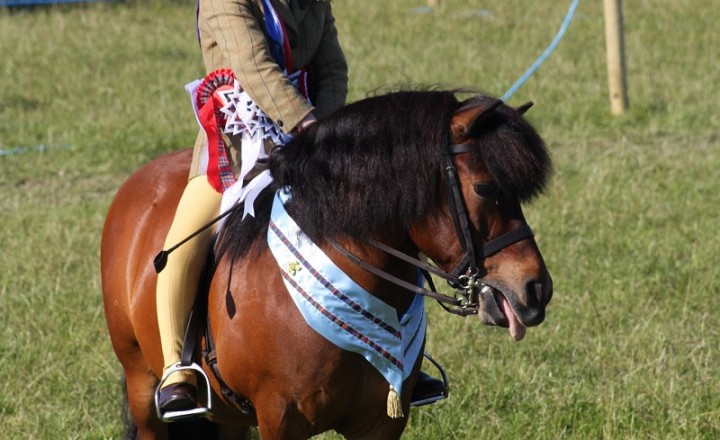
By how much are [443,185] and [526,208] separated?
15.5ft

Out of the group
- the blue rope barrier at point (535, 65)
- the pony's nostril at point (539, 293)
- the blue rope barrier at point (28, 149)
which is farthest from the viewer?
→ the blue rope barrier at point (535, 65)

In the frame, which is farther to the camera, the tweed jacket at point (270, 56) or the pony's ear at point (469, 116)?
the tweed jacket at point (270, 56)

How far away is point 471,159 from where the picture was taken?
3129 millimetres

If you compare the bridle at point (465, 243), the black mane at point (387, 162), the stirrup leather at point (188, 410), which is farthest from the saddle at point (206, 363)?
the bridle at point (465, 243)

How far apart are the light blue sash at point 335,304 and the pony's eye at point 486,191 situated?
529 millimetres

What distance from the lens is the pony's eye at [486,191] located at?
3076 mm

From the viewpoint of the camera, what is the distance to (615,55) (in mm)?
10438

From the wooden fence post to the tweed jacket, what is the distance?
6.57m

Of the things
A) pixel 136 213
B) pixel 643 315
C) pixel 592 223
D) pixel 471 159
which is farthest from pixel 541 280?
pixel 592 223

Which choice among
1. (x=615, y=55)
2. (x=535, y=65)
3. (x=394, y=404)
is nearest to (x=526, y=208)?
(x=615, y=55)

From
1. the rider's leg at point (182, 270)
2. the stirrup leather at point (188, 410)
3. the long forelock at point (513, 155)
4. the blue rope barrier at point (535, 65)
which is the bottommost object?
the blue rope barrier at point (535, 65)

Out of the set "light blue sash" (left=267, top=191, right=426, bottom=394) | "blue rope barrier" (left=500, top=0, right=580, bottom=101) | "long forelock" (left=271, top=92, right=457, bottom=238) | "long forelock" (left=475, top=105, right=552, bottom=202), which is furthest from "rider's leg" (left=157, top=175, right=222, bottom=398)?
"blue rope barrier" (left=500, top=0, right=580, bottom=101)

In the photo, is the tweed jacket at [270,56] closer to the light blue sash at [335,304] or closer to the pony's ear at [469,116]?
the light blue sash at [335,304]

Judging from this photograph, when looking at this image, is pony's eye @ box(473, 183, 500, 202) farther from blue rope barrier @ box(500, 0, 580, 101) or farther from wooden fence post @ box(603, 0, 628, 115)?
wooden fence post @ box(603, 0, 628, 115)
